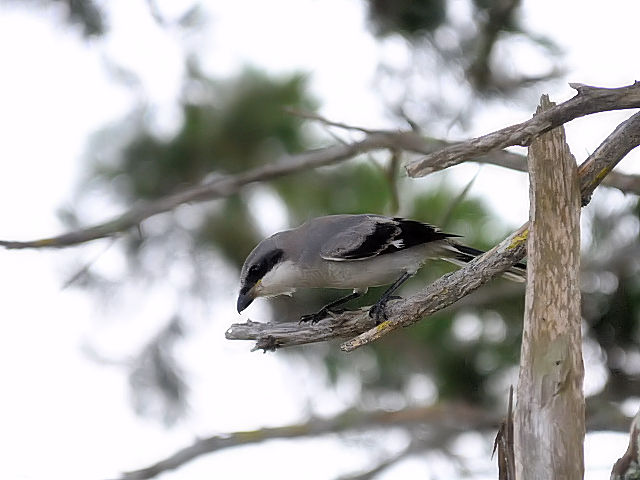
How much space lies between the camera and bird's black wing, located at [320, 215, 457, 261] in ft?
9.85

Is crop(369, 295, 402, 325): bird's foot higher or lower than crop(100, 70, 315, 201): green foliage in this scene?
lower

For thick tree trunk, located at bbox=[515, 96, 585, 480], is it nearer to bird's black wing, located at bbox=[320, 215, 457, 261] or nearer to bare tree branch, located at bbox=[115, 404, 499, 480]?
bird's black wing, located at bbox=[320, 215, 457, 261]

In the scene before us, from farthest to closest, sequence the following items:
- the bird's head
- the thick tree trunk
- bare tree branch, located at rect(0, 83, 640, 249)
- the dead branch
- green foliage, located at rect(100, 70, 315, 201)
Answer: green foliage, located at rect(100, 70, 315, 201)
bare tree branch, located at rect(0, 83, 640, 249)
the bird's head
the thick tree trunk
the dead branch

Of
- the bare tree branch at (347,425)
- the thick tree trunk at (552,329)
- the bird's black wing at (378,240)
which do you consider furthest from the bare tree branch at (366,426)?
the thick tree trunk at (552,329)

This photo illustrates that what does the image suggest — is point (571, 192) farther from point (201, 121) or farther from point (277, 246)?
point (201, 121)

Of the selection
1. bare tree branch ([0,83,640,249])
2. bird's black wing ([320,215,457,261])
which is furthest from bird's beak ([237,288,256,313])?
bare tree branch ([0,83,640,249])

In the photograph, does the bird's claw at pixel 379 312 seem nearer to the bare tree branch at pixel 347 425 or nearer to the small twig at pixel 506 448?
the small twig at pixel 506 448

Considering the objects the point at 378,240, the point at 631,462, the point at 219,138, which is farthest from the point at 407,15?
the point at 631,462

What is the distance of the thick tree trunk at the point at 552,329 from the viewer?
199cm

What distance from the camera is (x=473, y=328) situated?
4.86 metres

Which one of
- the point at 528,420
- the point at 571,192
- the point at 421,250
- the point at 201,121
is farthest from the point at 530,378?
the point at 201,121

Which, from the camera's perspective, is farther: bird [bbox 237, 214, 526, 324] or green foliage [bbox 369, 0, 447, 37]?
green foliage [bbox 369, 0, 447, 37]

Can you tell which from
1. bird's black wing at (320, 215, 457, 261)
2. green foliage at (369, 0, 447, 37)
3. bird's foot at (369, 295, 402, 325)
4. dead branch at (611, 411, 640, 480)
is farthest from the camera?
green foliage at (369, 0, 447, 37)

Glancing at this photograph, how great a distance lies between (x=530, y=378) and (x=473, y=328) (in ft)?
9.30
